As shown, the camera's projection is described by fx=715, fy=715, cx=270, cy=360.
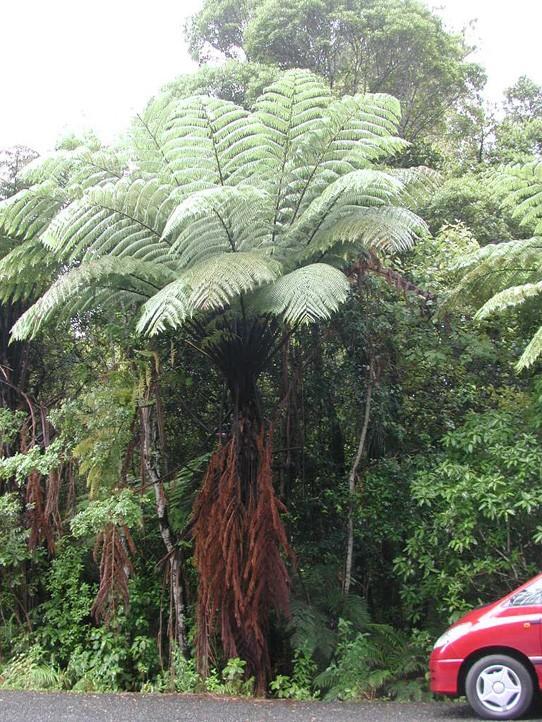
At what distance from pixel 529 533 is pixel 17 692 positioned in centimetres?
478

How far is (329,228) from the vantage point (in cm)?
665

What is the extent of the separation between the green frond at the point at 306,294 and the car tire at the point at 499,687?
278 cm

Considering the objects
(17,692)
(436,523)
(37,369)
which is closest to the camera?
(17,692)

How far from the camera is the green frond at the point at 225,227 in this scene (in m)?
6.05

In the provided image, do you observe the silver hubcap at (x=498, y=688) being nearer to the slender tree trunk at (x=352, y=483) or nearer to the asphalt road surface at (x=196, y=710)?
the asphalt road surface at (x=196, y=710)

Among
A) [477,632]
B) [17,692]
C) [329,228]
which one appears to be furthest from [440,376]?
[17,692]

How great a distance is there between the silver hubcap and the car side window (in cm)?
43

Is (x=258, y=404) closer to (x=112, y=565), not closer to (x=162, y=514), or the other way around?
(x=162, y=514)

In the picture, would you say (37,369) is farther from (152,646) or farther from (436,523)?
(436,523)

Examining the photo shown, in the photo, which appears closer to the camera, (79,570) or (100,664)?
(100,664)

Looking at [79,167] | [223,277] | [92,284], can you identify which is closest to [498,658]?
[223,277]

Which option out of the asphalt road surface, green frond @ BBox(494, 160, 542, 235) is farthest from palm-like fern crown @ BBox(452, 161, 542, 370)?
the asphalt road surface

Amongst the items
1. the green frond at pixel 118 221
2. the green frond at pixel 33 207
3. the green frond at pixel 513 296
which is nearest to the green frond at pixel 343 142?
the green frond at pixel 118 221

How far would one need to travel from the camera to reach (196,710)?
5.34 m
